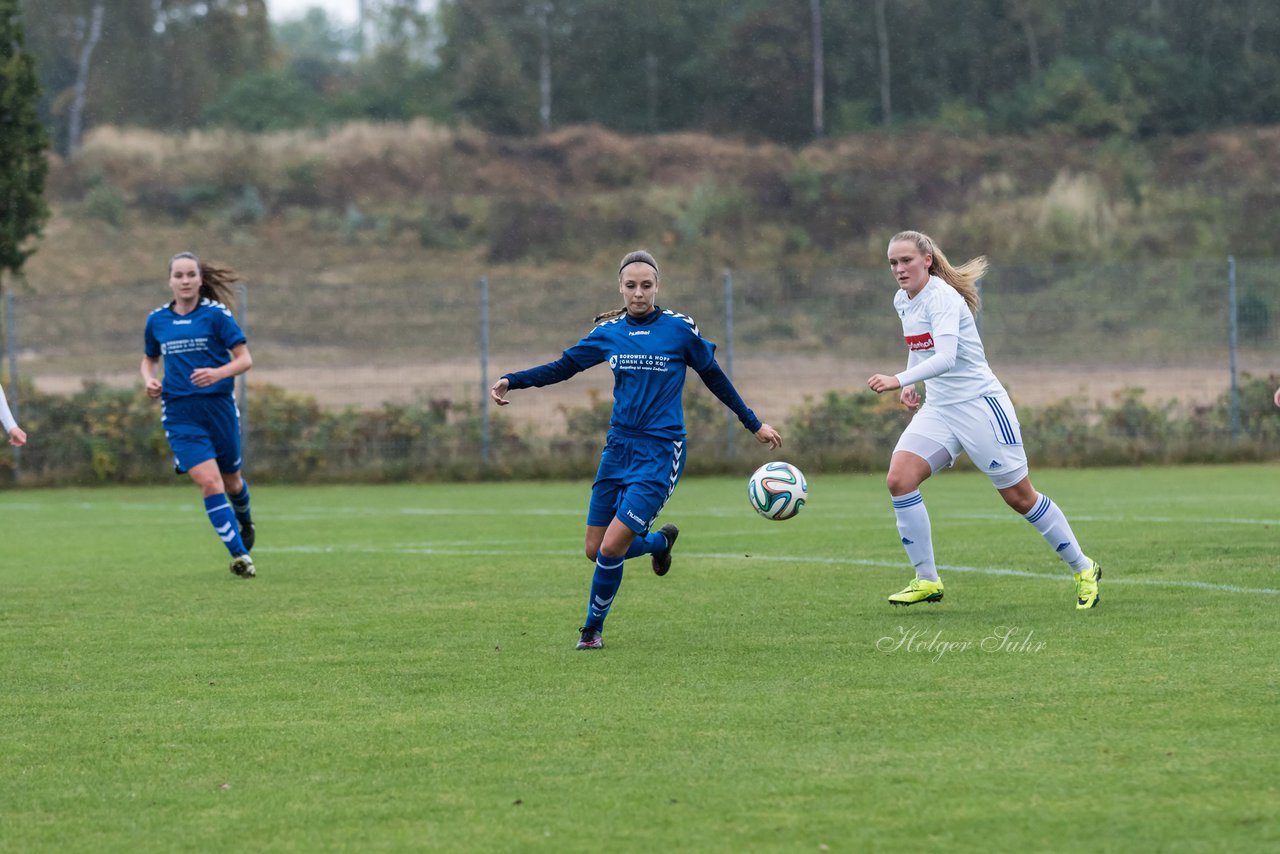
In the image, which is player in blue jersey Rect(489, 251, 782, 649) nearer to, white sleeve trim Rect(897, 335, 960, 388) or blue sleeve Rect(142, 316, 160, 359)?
white sleeve trim Rect(897, 335, 960, 388)

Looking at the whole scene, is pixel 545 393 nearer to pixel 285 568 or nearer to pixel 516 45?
pixel 285 568

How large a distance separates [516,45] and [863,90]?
12699 millimetres

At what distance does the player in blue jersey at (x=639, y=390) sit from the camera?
830cm

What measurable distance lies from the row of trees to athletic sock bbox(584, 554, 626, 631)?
5051cm

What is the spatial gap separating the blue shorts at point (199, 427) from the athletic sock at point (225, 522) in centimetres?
36

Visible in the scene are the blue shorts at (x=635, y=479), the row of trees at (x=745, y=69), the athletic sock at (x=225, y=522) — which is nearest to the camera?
the blue shorts at (x=635, y=479)

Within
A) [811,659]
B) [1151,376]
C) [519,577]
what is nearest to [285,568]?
[519,577]

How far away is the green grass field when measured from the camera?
4.88 m

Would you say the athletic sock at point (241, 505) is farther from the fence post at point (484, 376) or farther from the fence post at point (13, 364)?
the fence post at point (13, 364)

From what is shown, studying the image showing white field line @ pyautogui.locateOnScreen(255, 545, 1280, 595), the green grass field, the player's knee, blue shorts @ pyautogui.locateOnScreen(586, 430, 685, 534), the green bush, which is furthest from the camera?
the green bush

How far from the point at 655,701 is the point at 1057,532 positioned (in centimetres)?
337

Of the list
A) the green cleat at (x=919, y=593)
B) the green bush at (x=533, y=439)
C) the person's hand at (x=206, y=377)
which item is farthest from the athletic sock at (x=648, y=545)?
the green bush at (x=533, y=439)

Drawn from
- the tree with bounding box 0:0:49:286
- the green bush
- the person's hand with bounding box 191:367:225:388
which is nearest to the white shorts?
the person's hand with bounding box 191:367:225:388

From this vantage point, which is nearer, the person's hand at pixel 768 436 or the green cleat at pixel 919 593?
the person's hand at pixel 768 436
